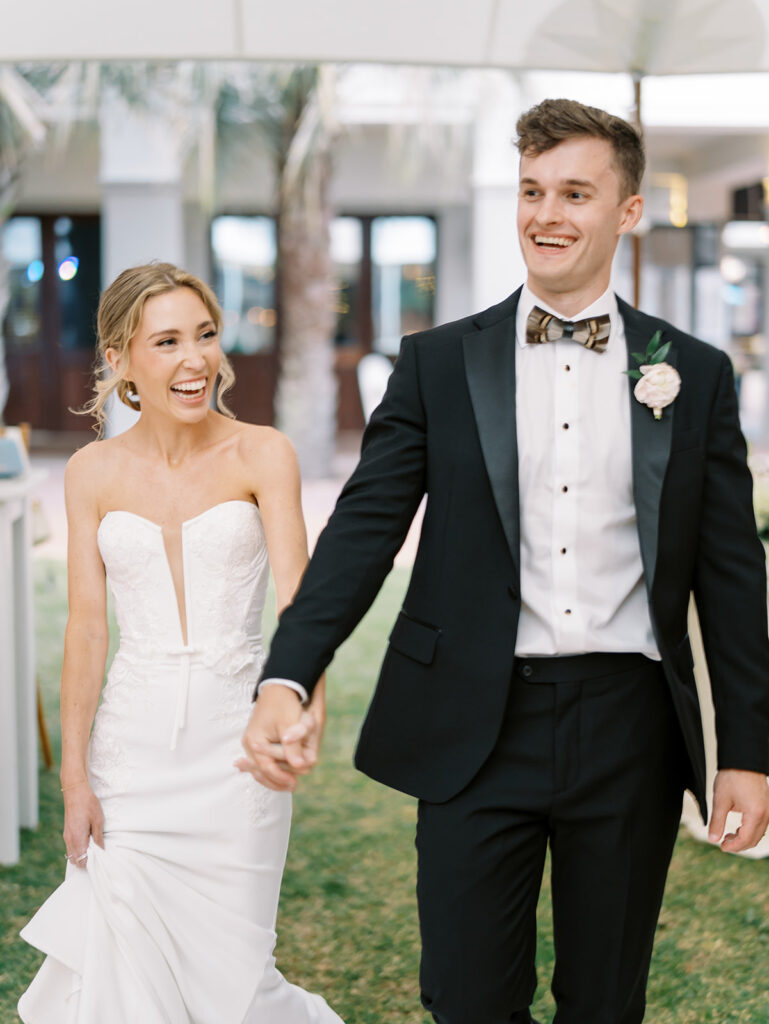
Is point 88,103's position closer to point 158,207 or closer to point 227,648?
point 158,207

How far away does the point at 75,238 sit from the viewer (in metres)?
19.4

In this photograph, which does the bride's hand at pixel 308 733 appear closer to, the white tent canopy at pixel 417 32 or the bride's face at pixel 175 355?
the bride's face at pixel 175 355

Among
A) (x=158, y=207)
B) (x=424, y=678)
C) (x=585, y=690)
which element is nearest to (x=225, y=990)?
(x=424, y=678)

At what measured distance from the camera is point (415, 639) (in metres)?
2.35

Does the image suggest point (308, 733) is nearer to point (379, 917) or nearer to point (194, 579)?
point (194, 579)

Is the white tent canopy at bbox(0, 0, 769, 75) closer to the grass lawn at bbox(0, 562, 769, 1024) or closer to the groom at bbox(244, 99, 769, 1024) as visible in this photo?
the groom at bbox(244, 99, 769, 1024)

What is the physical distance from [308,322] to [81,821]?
1209 cm

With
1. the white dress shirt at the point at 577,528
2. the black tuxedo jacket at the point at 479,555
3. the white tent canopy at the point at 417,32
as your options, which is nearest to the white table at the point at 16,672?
the white tent canopy at the point at 417,32

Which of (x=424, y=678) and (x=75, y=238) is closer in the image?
(x=424, y=678)

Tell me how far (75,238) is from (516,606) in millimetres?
18263

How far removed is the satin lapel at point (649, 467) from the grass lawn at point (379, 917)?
6.46 ft

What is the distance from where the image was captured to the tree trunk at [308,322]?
46.5ft

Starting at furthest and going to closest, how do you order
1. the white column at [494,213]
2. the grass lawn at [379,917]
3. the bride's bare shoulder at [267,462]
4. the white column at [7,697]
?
the white column at [494,213] < the white column at [7,697] < the grass lawn at [379,917] < the bride's bare shoulder at [267,462]

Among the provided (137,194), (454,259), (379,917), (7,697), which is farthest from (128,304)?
(454,259)
